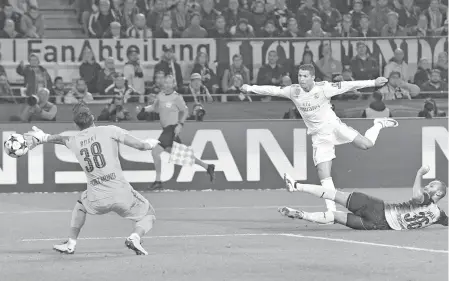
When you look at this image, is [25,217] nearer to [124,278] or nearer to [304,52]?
[124,278]

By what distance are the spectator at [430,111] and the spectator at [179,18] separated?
5891 mm

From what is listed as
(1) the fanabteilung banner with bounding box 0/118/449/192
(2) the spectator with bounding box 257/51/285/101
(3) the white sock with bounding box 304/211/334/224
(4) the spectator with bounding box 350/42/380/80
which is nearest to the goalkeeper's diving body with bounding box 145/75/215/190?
(1) the fanabteilung banner with bounding box 0/118/449/192

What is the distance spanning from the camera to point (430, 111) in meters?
21.8

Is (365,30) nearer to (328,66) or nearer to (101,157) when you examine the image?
(328,66)

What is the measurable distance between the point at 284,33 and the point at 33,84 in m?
5.89

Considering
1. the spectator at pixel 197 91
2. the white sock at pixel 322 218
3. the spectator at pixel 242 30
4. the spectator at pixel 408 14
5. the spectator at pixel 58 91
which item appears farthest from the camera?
the spectator at pixel 408 14

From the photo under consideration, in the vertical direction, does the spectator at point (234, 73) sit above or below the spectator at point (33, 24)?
below

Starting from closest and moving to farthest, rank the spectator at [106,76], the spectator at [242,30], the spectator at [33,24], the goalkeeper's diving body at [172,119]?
the goalkeeper's diving body at [172,119] < the spectator at [106,76] < the spectator at [33,24] < the spectator at [242,30]

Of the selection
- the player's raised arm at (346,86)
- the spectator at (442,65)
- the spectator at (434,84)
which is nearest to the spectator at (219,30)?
the spectator at (434,84)

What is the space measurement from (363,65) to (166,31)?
14.2ft

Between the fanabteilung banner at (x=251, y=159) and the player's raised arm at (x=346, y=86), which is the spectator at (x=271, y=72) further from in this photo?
the player's raised arm at (x=346, y=86)

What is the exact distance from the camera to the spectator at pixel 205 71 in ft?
74.2

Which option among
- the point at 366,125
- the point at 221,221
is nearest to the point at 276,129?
the point at 366,125

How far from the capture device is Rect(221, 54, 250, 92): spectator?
899 inches
